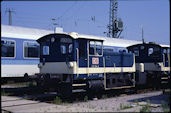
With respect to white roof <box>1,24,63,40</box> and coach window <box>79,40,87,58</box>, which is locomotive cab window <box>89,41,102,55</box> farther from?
white roof <box>1,24,63,40</box>

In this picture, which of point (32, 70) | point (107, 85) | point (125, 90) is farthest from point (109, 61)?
point (32, 70)

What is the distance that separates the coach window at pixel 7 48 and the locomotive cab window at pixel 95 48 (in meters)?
6.56

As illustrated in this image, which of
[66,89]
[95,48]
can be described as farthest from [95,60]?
[66,89]

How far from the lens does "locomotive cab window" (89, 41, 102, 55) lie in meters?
12.0

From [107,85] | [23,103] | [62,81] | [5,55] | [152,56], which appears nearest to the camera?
[23,103]

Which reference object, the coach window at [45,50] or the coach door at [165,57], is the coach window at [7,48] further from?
the coach door at [165,57]

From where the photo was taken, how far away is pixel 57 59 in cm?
1207

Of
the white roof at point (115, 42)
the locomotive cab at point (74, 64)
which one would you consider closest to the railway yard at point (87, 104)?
the locomotive cab at point (74, 64)

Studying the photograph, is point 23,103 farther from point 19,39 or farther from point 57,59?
point 19,39

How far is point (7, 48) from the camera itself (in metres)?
15.7

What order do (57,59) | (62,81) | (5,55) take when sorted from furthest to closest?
(5,55) < (57,59) < (62,81)

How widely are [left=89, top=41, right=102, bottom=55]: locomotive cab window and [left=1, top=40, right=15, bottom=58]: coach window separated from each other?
6.56 meters

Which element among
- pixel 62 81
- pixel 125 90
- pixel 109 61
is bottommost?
pixel 125 90

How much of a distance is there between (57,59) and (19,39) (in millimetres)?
5502
